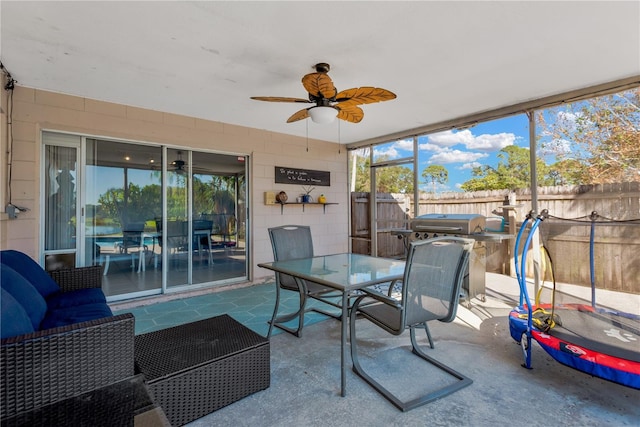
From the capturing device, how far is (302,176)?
5582 millimetres

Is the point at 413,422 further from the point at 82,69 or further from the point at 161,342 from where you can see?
the point at 82,69

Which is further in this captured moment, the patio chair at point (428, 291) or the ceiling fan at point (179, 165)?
the ceiling fan at point (179, 165)

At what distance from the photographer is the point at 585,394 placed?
2.01 meters

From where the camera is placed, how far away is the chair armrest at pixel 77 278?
9.32ft

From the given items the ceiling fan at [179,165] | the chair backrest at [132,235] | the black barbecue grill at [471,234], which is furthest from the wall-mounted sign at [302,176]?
the black barbecue grill at [471,234]

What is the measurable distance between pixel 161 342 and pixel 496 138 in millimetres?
4589

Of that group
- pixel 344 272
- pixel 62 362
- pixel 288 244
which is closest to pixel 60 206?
pixel 288 244

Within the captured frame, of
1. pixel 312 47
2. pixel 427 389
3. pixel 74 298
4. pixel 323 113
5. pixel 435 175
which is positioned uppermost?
pixel 312 47

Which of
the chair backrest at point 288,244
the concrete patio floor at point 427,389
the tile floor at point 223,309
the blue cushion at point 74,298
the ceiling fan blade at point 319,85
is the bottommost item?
the concrete patio floor at point 427,389

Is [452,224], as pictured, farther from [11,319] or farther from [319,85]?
[11,319]

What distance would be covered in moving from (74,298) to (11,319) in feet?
4.27

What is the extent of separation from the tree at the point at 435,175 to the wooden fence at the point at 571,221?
219 mm

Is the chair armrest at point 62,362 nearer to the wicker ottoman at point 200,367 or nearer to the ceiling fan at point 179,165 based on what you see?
the wicker ottoman at point 200,367

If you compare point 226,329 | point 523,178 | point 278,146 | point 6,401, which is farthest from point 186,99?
point 523,178
